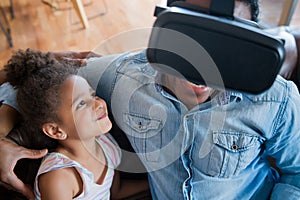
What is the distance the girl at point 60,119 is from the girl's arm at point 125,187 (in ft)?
0.30

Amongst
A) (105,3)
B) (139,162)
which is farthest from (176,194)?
(105,3)

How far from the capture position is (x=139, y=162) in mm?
979

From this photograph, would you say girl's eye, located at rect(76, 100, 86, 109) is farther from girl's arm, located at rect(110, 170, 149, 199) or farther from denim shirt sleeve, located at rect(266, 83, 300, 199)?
denim shirt sleeve, located at rect(266, 83, 300, 199)

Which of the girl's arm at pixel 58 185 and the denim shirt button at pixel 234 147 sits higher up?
the denim shirt button at pixel 234 147

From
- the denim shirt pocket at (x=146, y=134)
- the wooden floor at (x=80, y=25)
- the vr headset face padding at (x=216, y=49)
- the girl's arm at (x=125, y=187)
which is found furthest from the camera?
the wooden floor at (x=80, y=25)

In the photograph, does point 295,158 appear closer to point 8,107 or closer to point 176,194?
point 176,194

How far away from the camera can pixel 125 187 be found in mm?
1023

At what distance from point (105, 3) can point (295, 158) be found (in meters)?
2.29

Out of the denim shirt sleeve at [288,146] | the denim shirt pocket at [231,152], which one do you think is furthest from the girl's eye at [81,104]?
the denim shirt sleeve at [288,146]

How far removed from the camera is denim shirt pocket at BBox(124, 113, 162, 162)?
862mm

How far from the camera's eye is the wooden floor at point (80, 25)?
2.35m

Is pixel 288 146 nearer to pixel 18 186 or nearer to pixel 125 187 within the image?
pixel 125 187

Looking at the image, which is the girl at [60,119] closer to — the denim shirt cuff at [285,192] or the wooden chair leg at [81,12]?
the denim shirt cuff at [285,192]

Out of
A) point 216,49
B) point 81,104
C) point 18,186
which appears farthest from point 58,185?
point 216,49
